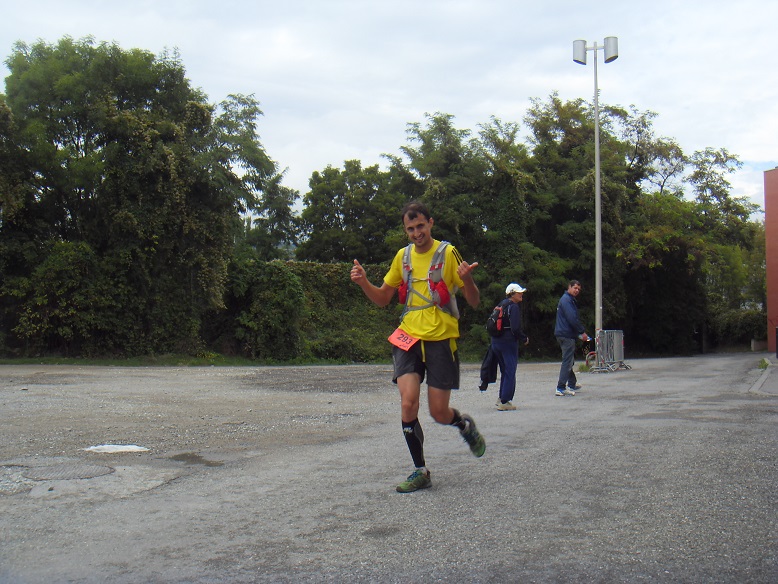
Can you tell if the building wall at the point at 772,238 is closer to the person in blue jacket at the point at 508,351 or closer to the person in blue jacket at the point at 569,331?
the person in blue jacket at the point at 569,331

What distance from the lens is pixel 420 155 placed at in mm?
37031

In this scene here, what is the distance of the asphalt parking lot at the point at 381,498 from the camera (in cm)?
347

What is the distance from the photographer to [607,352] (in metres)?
20.5

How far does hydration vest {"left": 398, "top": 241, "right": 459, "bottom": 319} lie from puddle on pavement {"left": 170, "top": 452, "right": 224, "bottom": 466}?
6.90 ft

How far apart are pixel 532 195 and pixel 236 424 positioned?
2813 cm

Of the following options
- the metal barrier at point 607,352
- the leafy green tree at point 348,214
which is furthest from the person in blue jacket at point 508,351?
the leafy green tree at point 348,214

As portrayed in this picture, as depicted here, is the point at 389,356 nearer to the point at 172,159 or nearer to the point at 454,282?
the point at 172,159

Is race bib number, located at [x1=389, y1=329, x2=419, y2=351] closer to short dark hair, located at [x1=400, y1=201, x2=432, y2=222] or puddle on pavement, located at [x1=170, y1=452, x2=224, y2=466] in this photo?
short dark hair, located at [x1=400, y1=201, x2=432, y2=222]

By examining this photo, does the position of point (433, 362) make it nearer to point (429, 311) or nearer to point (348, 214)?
point (429, 311)

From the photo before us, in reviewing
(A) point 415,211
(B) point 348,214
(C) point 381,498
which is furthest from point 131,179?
(B) point 348,214

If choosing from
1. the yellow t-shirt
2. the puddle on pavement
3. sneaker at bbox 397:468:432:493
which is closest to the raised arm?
the yellow t-shirt

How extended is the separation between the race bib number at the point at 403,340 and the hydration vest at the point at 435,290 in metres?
0.16

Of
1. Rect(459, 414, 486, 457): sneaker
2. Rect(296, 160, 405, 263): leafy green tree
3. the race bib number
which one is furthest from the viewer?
Rect(296, 160, 405, 263): leafy green tree

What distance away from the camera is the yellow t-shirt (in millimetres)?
5199
